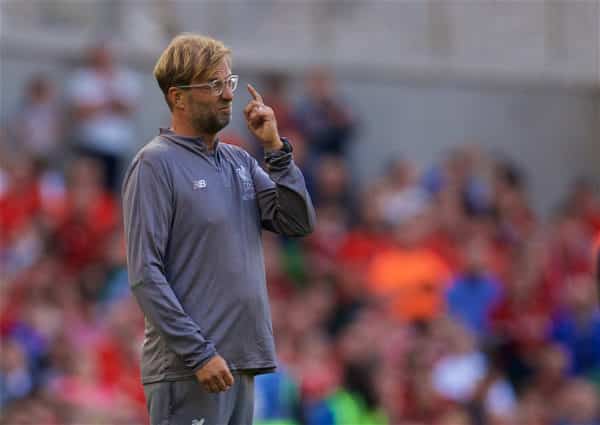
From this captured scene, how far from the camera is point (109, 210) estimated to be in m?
11.5

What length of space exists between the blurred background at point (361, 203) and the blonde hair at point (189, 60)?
4.74 meters

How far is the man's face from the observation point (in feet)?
15.3

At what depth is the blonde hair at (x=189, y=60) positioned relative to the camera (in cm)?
464

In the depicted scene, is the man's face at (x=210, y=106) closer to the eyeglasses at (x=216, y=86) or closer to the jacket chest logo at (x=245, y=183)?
the eyeglasses at (x=216, y=86)

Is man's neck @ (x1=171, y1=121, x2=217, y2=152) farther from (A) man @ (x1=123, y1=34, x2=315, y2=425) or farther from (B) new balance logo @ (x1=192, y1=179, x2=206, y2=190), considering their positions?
(B) new balance logo @ (x1=192, y1=179, x2=206, y2=190)

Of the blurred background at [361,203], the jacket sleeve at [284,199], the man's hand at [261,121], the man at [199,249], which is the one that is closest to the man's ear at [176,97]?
the man at [199,249]

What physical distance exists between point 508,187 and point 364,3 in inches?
113

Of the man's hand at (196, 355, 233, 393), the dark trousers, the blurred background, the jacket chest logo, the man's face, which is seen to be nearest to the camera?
→ the man's hand at (196, 355, 233, 393)

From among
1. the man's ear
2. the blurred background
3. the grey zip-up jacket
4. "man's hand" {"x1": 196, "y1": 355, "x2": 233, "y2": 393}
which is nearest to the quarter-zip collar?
the grey zip-up jacket

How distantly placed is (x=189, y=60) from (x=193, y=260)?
0.73 metres

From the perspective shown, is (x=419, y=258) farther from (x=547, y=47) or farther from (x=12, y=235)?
(x=547, y=47)

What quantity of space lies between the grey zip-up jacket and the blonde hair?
235 mm

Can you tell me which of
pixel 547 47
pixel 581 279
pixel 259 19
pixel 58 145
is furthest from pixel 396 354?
pixel 547 47

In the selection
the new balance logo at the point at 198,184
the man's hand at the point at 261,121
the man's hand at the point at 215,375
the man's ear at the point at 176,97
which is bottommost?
the man's hand at the point at 215,375
